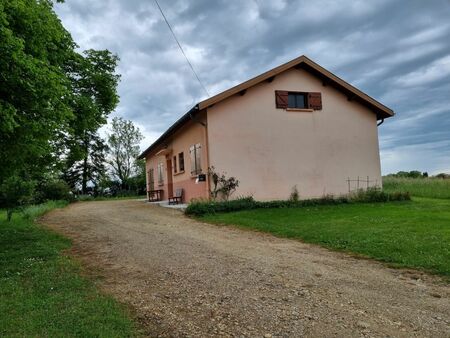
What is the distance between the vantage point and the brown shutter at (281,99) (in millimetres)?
16469

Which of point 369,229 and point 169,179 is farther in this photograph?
point 169,179

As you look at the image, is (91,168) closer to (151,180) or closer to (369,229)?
(151,180)

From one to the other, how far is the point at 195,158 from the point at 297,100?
5351 millimetres

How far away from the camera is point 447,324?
369 cm

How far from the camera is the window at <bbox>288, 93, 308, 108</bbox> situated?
17047mm

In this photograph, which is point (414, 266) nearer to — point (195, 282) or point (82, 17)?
point (195, 282)

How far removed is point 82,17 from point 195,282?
24.0 feet

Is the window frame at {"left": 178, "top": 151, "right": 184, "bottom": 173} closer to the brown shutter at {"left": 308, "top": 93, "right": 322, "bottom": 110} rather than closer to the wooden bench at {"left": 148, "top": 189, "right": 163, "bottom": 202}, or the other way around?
the wooden bench at {"left": 148, "top": 189, "right": 163, "bottom": 202}

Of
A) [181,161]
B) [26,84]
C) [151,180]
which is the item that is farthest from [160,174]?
[26,84]

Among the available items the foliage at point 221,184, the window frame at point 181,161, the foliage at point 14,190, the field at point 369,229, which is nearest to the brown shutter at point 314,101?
the field at point 369,229

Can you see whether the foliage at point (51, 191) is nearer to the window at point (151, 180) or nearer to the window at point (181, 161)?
the window at point (151, 180)

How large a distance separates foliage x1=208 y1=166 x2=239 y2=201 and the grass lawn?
199 cm

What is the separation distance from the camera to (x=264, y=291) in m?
4.66

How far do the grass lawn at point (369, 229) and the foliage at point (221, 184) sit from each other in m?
1.99
